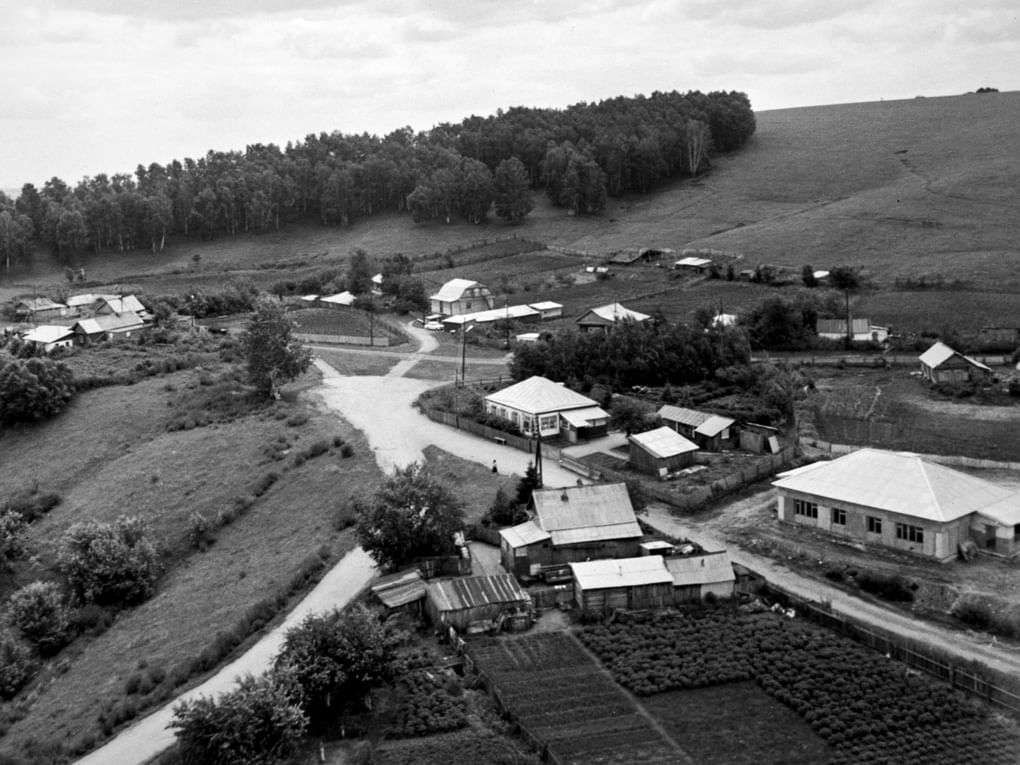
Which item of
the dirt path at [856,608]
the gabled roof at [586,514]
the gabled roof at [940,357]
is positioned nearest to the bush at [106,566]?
the gabled roof at [586,514]

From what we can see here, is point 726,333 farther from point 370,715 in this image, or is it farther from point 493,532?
point 370,715

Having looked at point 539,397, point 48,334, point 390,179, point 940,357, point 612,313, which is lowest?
point 940,357

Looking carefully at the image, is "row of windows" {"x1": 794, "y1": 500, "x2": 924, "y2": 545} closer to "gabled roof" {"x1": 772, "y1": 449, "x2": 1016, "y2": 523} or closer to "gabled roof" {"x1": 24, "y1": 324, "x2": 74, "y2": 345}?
"gabled roof" {"x1": 772, "y1": 449, "x2": 1016, "y2": 523}

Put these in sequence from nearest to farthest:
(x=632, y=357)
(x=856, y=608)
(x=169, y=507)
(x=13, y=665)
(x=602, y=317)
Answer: (x=856, y=608)
(x=13, y=665)
(x=169, y=507)
(x=632, y=357)
(x=602, y=317)

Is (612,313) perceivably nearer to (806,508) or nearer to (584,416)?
(584,416)

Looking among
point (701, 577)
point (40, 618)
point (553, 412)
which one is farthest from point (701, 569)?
point (40, 618)

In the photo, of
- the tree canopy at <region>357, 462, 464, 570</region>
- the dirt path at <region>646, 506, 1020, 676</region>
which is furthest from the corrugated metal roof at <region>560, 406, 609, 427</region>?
the tree canopy at <region>357, 462, 464, 570</region>
